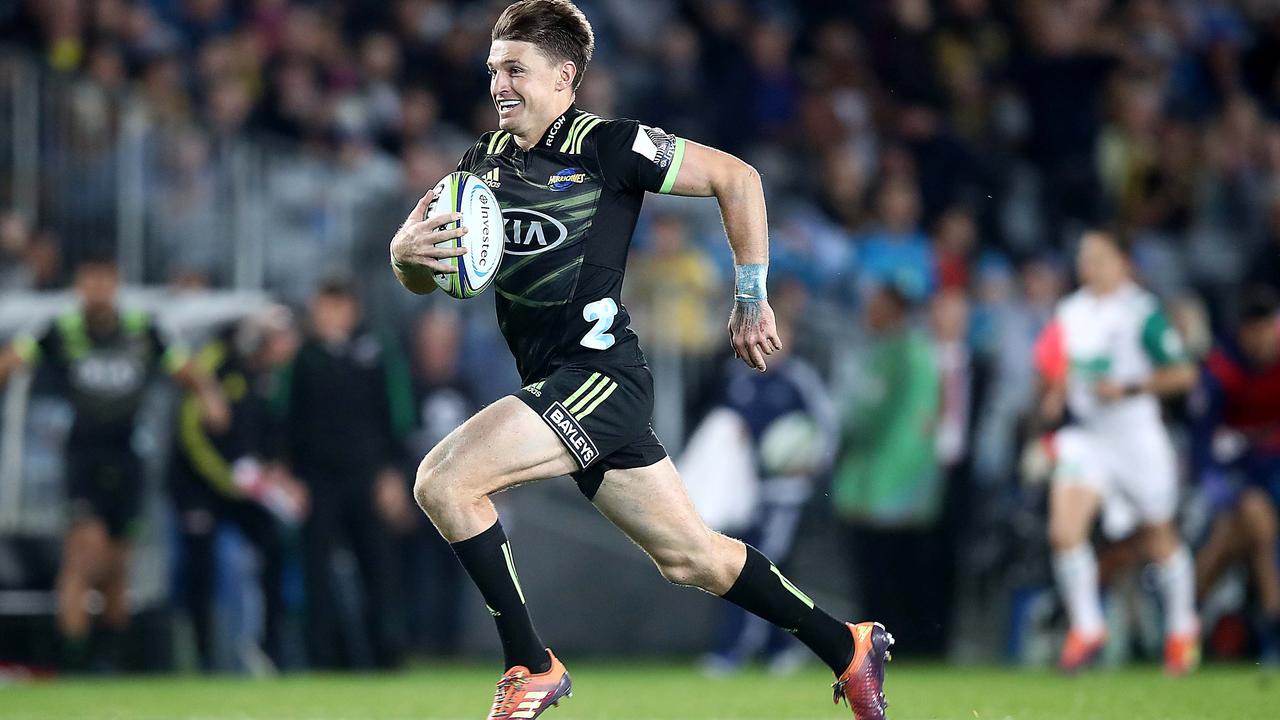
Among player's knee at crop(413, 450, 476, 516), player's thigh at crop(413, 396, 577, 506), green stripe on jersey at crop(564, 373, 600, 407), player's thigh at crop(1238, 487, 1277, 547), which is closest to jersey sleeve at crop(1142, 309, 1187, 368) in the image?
player's thigh at crop(1238, 487, 1277, 547)

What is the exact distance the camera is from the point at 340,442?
11.8 meters

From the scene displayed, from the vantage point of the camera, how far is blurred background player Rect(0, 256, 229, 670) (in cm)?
1162

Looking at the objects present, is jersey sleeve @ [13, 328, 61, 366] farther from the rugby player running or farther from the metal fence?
the rugby player running

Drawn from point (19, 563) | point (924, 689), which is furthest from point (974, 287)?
point (19, 563)

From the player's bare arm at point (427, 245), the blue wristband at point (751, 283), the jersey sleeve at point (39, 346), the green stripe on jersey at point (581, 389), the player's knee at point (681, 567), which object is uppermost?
the player's bare arm at point (427, 245)

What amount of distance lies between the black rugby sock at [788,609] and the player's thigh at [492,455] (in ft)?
2.46

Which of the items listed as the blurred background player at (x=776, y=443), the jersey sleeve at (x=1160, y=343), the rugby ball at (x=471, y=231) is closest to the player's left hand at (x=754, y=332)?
the rugby ball at (x=471, y=231)

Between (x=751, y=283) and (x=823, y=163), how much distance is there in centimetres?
857

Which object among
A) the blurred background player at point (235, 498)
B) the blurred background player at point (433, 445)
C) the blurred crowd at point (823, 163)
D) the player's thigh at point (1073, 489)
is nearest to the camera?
the player's thigh at point (1073, 489)

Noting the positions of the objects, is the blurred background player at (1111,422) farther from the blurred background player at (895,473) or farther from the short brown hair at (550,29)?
the short brown hair at (550,29)

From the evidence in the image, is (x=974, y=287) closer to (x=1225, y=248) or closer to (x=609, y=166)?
(x=1225, y=248)

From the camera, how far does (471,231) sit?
5633 millimetres

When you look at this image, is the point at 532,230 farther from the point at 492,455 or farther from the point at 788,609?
the point at 788,609

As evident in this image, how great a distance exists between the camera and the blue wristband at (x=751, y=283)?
5816 millimetres
